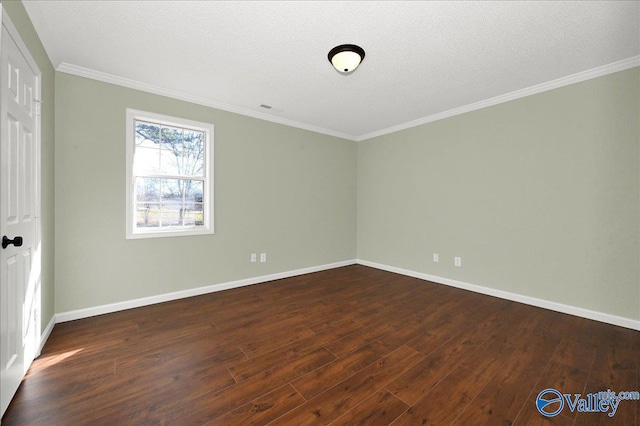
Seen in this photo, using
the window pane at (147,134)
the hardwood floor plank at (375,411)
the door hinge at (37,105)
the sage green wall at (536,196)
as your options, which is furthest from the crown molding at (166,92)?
the hardwood floor plank at (375,411)

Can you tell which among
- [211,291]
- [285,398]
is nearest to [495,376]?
[285,398]

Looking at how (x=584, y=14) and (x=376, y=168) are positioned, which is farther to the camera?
(x=376, y=168)

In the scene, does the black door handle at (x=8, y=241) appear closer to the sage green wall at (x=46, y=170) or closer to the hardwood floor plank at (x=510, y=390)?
the sage green wall at (x=46, y=170)

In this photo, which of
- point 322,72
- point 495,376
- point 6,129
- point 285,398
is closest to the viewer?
point 6,129

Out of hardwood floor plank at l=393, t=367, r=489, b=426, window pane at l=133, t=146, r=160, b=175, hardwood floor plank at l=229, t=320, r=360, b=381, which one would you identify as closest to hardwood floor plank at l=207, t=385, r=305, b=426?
hardwood floor plank at l=229, t=320, r=360, b=381

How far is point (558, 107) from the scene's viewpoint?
2.99 meters

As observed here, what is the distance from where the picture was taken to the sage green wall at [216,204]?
2.74 m

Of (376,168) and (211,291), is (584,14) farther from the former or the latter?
(211,291)

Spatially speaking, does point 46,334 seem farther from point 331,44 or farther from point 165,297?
point 331,44

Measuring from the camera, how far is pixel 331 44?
2.34m

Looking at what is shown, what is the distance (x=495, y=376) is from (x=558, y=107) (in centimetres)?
292

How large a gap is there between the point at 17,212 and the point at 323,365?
224cm

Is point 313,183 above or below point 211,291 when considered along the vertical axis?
above

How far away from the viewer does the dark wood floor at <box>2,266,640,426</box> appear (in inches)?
60.4
